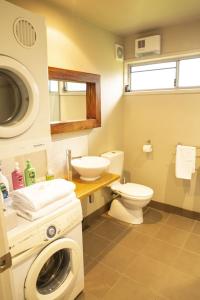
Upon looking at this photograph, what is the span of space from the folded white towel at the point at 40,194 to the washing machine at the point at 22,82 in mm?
328

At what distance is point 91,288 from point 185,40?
276 cm

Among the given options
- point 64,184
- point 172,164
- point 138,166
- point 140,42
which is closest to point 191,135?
point 172,164

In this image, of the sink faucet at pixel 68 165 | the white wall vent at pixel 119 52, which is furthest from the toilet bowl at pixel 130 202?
the white wall vent at pixel 119 52

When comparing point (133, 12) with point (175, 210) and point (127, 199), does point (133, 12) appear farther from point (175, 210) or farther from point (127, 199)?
point (175, 210)

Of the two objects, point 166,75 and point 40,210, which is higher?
point 166,75

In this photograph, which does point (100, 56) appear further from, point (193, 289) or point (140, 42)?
point (193, 289)

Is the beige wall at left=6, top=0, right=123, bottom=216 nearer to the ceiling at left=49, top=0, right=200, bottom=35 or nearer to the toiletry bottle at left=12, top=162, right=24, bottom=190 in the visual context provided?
the ceiling at left=49, top=0, right=200, bottom=35

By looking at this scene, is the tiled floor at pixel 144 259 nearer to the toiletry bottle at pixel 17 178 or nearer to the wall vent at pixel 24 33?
the toiletry bottle at pixel 17 178

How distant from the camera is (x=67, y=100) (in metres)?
2.38

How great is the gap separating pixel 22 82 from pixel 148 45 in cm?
181

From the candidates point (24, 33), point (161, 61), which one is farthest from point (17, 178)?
point (161, 61)

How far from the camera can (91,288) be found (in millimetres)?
1818

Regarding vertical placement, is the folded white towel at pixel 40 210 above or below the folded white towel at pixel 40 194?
below

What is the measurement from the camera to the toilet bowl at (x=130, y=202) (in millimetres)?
2619
